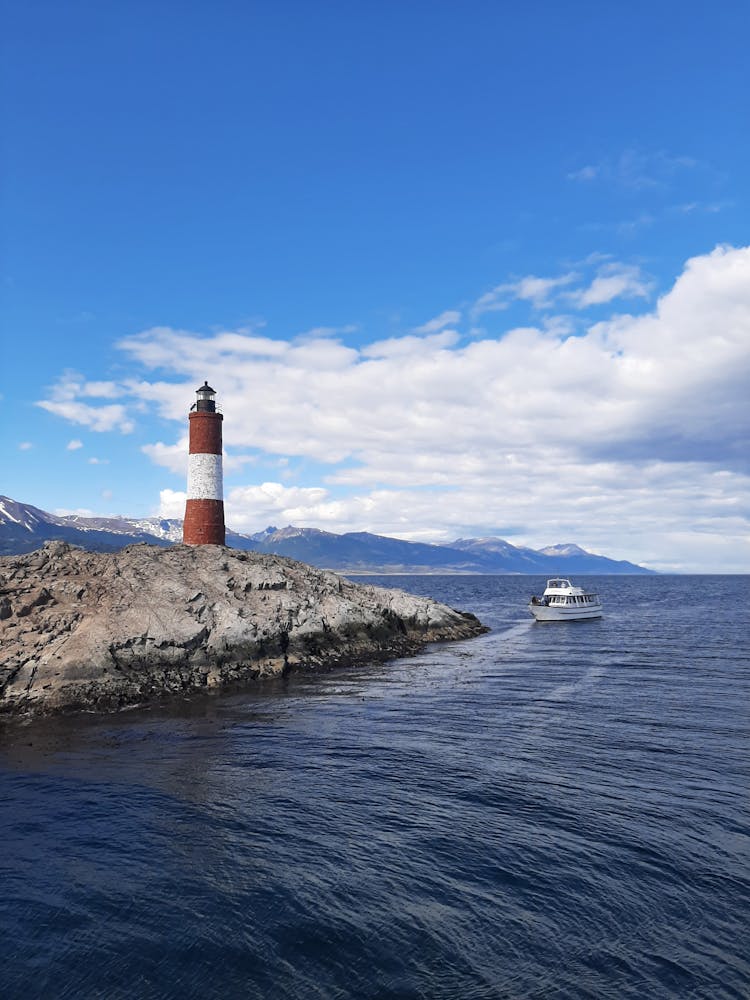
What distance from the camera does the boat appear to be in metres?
71.5

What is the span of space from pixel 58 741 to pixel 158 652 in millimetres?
9246

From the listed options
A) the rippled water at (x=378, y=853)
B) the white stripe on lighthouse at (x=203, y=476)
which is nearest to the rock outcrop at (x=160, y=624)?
the rippled water at (x=378, y=853)

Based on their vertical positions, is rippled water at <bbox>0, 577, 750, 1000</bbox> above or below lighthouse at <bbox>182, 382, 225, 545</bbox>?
below

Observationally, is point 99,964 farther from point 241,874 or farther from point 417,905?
point 417,905

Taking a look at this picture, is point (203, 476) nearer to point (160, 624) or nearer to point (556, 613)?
point (160, 624)

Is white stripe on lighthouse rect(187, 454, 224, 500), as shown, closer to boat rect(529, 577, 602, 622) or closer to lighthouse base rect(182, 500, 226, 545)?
lighthouse base rect(182, 500, 226, 545)

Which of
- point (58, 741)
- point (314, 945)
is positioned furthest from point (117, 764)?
point (314, 945)

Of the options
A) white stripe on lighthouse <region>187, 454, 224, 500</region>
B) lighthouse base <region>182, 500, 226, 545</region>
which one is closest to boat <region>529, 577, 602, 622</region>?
lighthouse base <region>182, 500, 226, 545</region>

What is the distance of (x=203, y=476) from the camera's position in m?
47.4

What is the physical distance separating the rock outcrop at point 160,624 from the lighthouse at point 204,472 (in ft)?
7.20

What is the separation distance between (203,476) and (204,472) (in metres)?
0.31

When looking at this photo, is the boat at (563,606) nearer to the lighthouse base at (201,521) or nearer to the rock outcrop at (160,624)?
the rock outcrop at (160,624)

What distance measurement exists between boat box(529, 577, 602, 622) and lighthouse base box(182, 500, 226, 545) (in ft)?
128

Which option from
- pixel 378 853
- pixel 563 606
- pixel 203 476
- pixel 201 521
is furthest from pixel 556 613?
pixel 378 853
